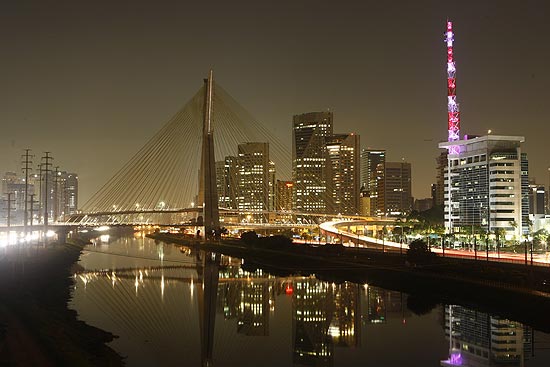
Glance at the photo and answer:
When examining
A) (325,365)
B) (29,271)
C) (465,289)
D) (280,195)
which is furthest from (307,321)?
(280,195)

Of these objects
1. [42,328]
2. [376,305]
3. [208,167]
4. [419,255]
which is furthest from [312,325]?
[208,167]

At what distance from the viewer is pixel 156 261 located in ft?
188

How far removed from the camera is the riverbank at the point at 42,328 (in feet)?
51.0

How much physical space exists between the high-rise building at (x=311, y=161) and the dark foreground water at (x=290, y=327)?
85.5 m

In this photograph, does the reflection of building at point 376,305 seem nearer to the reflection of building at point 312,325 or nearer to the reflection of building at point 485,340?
the reflection of building at point 312,325

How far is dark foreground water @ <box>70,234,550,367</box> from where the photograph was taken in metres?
20.3

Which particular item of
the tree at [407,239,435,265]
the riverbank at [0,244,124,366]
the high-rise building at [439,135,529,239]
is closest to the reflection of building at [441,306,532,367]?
the tree at [407,239,435,265]

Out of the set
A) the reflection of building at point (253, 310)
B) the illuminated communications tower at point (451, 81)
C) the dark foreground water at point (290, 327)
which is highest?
the illuminated communications tower at point (451, 81)

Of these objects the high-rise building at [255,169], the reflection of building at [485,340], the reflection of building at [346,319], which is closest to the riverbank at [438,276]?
the reflection of building at [485,340]

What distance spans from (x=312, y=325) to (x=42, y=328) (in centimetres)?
1154

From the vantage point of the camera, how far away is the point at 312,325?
2561 centimetres

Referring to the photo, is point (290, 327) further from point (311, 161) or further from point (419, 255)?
point (311, 161)

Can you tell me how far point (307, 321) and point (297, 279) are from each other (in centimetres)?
1628

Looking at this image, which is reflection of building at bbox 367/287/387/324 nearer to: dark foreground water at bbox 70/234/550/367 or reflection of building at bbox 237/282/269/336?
dark foreground water at bbox 70/234/550/367
